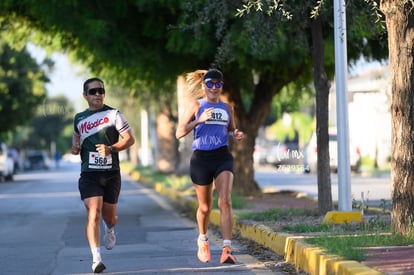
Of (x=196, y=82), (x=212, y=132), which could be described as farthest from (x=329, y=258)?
(x=196, y=82)

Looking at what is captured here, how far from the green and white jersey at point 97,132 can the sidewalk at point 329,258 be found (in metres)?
2.09

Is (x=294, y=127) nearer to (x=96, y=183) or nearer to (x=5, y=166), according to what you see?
(x=5, y=166)

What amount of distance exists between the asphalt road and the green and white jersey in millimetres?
1136

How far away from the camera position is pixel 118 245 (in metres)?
13.3

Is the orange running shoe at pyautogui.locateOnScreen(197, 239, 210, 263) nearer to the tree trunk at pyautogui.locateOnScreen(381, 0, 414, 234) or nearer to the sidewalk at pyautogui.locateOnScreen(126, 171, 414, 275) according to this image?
the sidewalk at pyautogui.locateOnScreen(126, 171, 414, 275)

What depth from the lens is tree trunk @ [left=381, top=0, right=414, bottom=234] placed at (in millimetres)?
10234

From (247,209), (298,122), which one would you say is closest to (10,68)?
(298,122)

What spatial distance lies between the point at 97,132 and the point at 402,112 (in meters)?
3.19

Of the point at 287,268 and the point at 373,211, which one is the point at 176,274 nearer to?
the point at 287,268

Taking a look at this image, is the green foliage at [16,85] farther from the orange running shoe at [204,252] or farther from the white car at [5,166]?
the orange running shoe at [204,252]

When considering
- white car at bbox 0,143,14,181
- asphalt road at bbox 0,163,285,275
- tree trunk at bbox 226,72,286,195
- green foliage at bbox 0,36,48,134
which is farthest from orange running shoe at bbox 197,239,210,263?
green foliage at bbox 0,36,48,134

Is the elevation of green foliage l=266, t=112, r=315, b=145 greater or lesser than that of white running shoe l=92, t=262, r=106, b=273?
greater

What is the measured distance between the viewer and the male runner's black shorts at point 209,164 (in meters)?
10.0

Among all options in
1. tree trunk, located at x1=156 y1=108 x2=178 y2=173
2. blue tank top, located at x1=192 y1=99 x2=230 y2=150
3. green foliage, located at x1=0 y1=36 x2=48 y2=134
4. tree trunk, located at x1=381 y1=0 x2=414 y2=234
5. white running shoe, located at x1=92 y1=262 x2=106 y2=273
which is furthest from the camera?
green foliage, located at x1=0 y1=36 x2=48 y2=134
